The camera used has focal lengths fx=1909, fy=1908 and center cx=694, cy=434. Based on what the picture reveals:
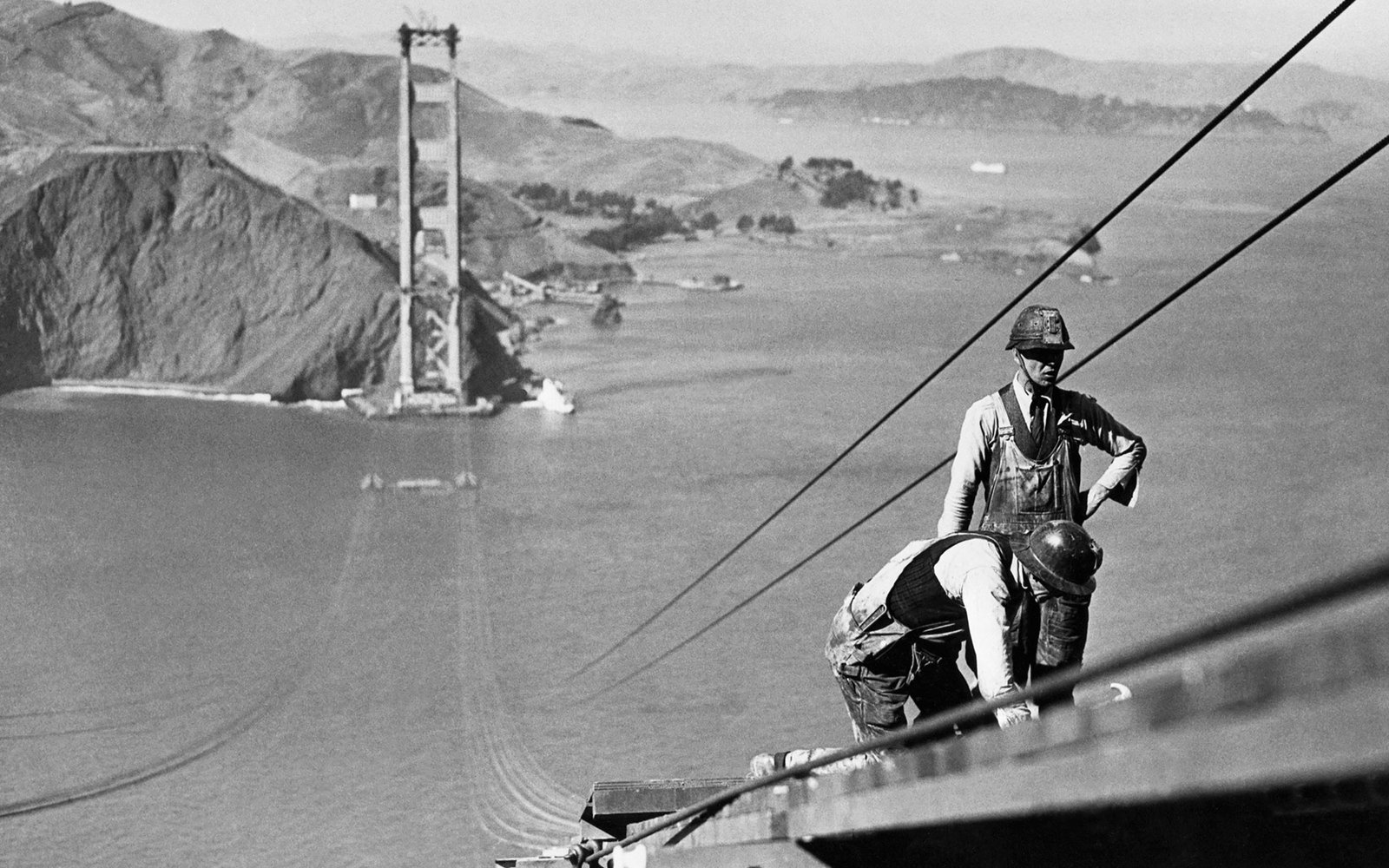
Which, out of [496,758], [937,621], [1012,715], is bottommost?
[496,758]

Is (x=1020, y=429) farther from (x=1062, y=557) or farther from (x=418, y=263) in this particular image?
(x=418, y=263)

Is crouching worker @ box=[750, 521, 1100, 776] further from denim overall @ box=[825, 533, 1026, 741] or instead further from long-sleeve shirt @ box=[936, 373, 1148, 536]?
long-sleeve shirt @ box=[936, 373, 1148, 536]

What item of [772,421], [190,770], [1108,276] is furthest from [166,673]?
[1108,276]

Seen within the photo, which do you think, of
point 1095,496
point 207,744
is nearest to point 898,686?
point 1095,496

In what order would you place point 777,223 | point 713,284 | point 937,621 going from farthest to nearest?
1. point 777,223
2. point 713,284
3. point 937,621

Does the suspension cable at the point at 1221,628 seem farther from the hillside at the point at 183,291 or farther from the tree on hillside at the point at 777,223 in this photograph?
the tree on hillside at the point at 777,223

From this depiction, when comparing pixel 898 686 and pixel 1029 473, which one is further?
pixel 1029 473
